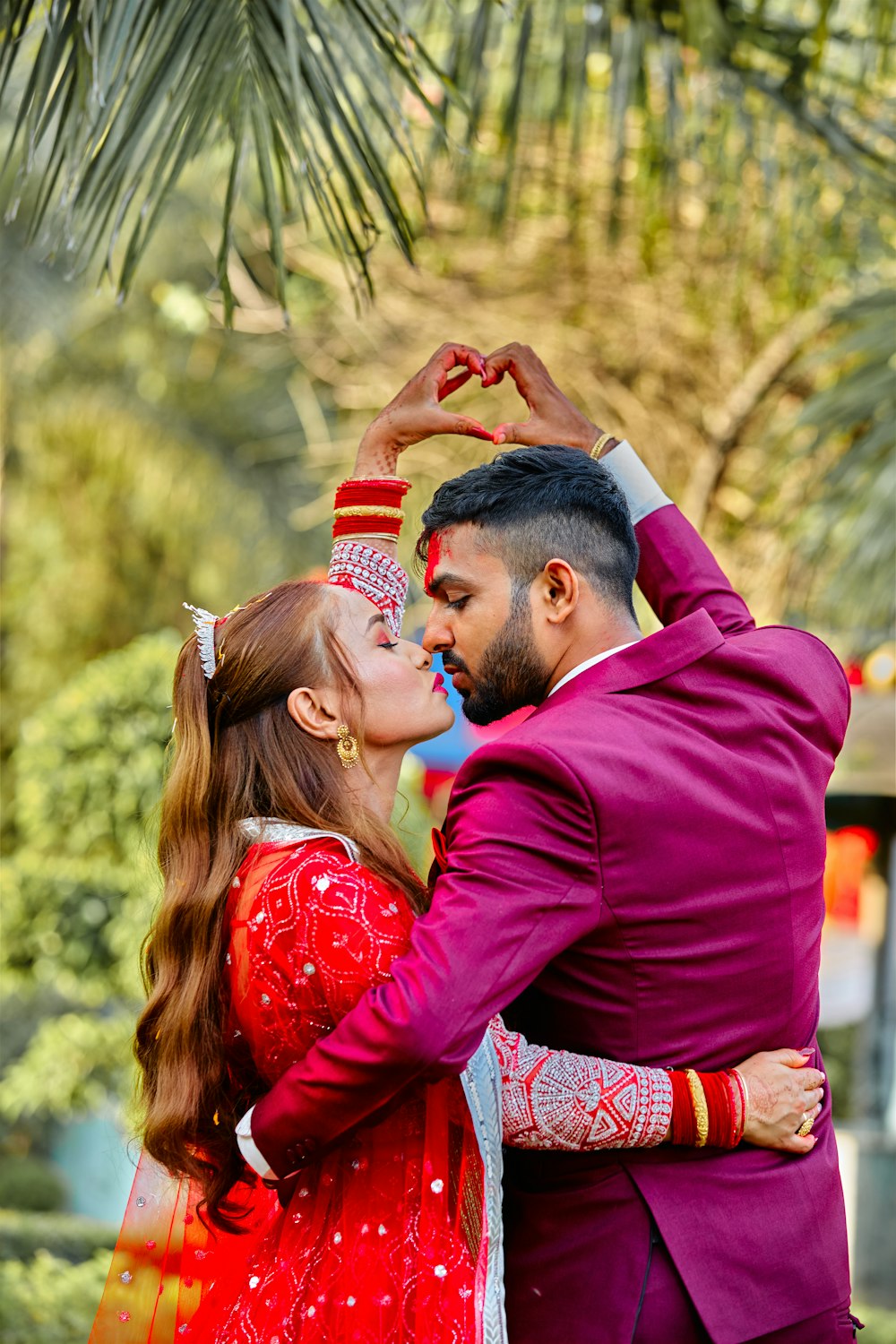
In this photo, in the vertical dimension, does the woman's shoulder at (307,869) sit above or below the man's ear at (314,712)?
below

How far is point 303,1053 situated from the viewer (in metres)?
1.84

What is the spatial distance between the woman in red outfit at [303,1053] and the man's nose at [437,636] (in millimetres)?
141

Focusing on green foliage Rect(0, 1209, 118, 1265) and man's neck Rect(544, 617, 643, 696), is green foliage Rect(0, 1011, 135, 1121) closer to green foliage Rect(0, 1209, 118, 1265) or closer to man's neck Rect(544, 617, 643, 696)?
green foliage Rect(0, 1209, 118, 1265)

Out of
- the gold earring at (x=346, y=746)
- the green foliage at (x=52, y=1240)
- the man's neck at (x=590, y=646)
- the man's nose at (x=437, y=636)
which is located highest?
the man's nose at (x=437, y=636)

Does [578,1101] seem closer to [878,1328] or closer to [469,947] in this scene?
[469,947]

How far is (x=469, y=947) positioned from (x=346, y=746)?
574 millimetres

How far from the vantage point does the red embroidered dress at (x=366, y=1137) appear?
1.79 metres

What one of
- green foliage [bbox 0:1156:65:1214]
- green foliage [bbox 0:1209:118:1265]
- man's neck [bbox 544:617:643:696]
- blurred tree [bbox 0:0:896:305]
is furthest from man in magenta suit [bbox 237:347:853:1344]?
green foliage [bbox 0:1156:65:1214]

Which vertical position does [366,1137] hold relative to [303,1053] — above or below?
below

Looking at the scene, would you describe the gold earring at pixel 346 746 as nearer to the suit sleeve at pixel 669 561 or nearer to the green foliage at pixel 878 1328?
the suit sleeve at pixel 669 561

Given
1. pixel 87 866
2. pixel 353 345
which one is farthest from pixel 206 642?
pixel 353 345

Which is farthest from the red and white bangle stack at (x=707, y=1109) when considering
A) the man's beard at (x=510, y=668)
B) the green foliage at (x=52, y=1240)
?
the green foliage at (x=52, y=1240)

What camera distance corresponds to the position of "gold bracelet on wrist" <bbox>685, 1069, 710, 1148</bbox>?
178 cm

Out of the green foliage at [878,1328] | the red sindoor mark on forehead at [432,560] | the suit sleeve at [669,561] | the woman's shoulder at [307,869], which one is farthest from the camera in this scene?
the green foliage at [878,1328]
